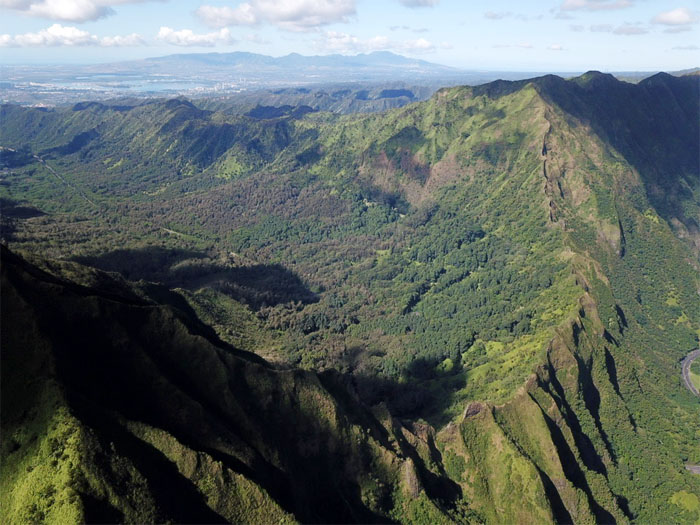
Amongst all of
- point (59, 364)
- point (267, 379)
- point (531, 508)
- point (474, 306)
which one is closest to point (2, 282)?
point (59, 364)

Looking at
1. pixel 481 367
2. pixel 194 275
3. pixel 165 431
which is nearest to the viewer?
pixel 165 431

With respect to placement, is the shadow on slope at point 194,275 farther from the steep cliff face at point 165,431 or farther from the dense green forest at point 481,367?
the steep cliff face at point 165,431

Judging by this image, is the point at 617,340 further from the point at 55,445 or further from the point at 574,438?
the point at 55,445

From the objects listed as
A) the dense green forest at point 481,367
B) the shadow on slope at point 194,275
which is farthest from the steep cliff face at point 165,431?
the shadow on slope at point 194,275

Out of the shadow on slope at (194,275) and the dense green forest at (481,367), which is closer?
the dense green forest at (481,367)

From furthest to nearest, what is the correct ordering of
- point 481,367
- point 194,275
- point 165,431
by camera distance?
point 194,275 < point 481,367 < point 165,431

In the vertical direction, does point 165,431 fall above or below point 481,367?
above

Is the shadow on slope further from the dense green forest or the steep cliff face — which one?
the steep cliff face

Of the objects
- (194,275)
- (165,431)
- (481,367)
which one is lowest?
(481,367)

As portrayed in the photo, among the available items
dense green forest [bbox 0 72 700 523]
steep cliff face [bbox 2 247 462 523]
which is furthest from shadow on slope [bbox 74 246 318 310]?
steep cliff face [bbox 2 247 462 523]

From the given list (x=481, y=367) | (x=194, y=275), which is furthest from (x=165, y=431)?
(x=194, y=275)

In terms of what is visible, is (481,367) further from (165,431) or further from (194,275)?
(194,275)
